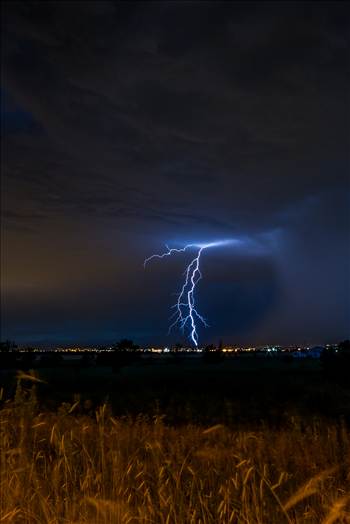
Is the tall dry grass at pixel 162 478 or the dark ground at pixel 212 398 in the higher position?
the tall dry grass at pixel 162 478

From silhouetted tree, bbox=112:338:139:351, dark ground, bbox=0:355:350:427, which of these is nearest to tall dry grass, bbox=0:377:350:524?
dark ground, bbox=0:355:350:427

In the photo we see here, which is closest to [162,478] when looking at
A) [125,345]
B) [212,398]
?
[212,398]

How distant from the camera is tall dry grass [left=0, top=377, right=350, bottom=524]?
3863mm

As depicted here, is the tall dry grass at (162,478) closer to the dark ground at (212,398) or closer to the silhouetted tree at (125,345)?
the dark ground at (212,398)

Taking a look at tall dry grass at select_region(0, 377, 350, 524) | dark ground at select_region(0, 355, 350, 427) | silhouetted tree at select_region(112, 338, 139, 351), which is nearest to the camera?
tall dry grass at select_region(0, 377, 350, 524)

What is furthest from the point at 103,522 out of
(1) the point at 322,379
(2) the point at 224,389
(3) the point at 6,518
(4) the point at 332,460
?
(1) the point at 322,379

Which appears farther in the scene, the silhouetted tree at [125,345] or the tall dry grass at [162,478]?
the silhouetted tree at [125,345]

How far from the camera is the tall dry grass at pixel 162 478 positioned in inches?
152

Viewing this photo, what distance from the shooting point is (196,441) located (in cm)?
838

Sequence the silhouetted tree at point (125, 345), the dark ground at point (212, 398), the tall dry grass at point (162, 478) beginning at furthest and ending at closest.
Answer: the silhouetted tree at point (125, 345), the dark ground at point (212, 398), the tall dry grass at point (162, 478)

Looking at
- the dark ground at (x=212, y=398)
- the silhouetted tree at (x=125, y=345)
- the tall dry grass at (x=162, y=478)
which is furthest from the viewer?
the silhouetted tree at (x=125, y=345)

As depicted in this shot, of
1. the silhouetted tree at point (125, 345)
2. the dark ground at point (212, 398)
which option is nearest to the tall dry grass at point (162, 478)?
the dark ground at point (212, 398)

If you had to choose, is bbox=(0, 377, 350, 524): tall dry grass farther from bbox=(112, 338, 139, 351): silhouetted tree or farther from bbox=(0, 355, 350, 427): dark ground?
bbox=(112, 338, 139, 351): silhouetted tree

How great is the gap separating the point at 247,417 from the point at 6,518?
1103 cm
